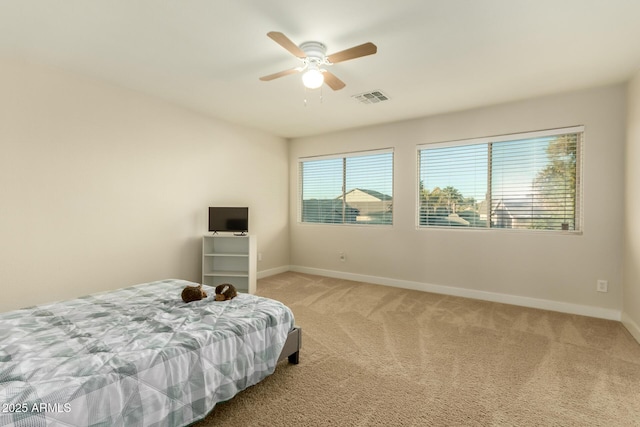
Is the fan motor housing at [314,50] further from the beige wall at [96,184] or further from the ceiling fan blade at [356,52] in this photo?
the beige wall at [96,184]

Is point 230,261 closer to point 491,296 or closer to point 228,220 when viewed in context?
point 228,220

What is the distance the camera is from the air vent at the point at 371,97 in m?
3.65

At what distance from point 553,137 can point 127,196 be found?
4.99 m

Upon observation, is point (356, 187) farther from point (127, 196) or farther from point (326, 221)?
point (127, 196)

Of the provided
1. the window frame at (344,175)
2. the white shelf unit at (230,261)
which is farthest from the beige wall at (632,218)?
the white shelf unit at (230,261)

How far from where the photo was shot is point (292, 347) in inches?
92.9

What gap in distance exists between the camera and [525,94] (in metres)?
3.65

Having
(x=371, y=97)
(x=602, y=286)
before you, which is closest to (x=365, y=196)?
(x=371, y=97)

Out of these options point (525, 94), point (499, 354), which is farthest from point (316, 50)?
point (499, 354)

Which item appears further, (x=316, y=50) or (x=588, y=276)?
(x=588, y=276)

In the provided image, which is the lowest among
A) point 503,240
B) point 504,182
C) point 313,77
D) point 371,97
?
point 503,240

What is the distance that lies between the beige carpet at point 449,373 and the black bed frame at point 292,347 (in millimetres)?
66

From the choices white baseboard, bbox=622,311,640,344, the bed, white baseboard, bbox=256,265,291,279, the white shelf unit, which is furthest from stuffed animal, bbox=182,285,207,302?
white baseboard, bbox=622,311,640,344

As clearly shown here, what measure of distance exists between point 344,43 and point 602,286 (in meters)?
3.71
